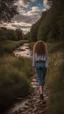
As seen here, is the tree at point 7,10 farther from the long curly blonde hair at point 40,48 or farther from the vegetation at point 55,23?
the long curly blonde hair at point 40,48

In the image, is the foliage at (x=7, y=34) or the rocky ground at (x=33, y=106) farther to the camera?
the foliage at (x=7, y=34)

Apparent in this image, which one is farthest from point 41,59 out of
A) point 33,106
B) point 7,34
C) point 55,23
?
point 7,34

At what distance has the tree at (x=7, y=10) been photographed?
2870 centimetres

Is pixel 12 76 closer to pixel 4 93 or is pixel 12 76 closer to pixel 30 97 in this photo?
pixel 30 97

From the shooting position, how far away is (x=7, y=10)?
2930 cm

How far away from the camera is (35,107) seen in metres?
10.2

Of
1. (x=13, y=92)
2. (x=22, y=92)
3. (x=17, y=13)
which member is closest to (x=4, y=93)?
(x=13, y=92)

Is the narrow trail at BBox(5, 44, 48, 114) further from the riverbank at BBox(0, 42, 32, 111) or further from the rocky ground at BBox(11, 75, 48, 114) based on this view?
the riverbank at BBox(0, 42, 32, 111)

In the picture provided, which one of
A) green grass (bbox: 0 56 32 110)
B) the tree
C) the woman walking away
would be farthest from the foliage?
the woman walking away

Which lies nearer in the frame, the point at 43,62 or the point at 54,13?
the point at 43,62

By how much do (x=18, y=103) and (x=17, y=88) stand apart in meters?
0.73

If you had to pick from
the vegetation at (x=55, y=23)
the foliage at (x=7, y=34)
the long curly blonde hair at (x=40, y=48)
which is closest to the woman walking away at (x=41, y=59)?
the long curly blonde hair at (x=40, y=48)

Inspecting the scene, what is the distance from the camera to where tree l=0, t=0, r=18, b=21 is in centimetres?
2870

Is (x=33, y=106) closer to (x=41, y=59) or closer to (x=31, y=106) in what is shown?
(x=31, y=106)
